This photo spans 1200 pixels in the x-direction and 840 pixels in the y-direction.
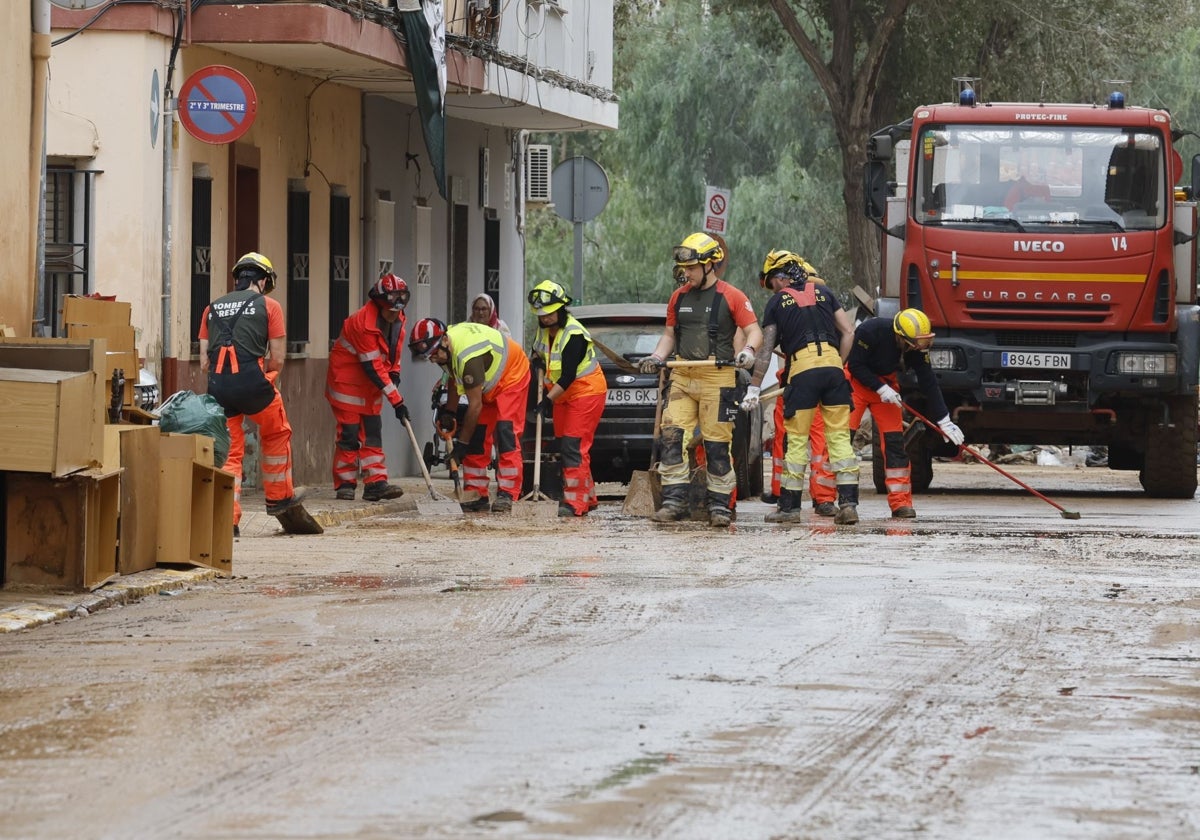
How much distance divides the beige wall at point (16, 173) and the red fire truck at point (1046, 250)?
7519 millimetres

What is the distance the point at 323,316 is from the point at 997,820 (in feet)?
50.9

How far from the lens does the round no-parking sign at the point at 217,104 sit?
50.1 feet

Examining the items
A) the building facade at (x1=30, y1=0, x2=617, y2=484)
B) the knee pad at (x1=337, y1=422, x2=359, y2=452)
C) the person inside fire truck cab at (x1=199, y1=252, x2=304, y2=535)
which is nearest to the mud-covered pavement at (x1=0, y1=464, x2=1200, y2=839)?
the person inside fire truck cab at (x1=199, y1=252, x2=304, y2=535)

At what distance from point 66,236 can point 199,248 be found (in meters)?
1.24

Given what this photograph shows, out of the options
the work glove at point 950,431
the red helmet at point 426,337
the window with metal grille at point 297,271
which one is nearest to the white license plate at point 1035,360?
the work glove at point 950,431

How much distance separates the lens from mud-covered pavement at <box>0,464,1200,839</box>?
18.8 feet

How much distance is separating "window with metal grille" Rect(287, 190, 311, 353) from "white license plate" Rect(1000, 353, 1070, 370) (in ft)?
19.0

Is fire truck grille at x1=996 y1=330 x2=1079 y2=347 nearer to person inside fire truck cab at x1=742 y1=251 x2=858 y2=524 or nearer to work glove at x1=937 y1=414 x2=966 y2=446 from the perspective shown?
work glove at x1=937 y1=414 x2=966 y2=446

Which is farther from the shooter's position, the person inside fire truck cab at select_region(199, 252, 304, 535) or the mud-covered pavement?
the person inside fire truck cab at select_region(199, 252, 304, 535)

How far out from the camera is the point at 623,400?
17438 millimetres

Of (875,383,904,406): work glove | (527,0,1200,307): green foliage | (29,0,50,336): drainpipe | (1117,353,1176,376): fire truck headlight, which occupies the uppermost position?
(527,0,1200,307): green foliage

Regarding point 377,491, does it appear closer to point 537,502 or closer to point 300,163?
point 537,502

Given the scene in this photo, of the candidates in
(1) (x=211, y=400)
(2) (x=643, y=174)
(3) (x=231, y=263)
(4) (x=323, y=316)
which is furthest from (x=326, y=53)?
(2) (x=643, y=174)

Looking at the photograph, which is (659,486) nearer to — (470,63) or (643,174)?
(470,63)
